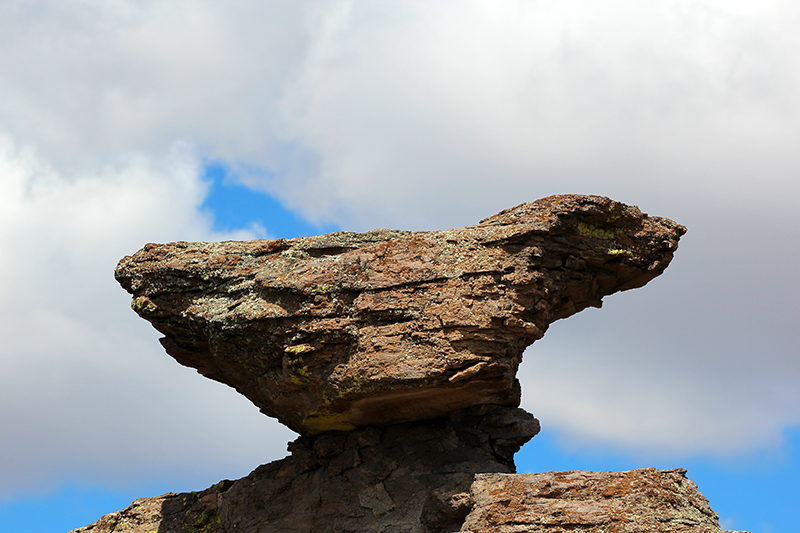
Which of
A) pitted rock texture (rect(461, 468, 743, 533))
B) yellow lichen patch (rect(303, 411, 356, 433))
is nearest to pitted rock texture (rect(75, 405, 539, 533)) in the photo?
yellow lichen patch (rect(303, 411, 356, 433))

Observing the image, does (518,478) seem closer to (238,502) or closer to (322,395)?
(322,395)

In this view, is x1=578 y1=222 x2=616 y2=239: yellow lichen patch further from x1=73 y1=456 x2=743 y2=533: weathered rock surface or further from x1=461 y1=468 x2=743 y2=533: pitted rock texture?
x1=461 y1=468 x2=743 y2=533: pitted rock texture

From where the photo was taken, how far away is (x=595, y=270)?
17.3 m

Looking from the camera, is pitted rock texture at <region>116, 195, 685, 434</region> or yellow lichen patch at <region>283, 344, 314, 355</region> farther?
yellow lichen patch at <region>283, 344, 314, 355</region>

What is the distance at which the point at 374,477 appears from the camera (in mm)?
17016

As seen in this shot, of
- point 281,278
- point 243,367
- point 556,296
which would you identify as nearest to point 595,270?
point 556,296

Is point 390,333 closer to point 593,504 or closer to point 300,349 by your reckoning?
point 300,349

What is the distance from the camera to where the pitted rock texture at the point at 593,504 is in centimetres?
1310

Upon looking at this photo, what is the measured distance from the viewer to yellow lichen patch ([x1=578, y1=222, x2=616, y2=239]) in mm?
16812

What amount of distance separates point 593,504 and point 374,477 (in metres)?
5.07

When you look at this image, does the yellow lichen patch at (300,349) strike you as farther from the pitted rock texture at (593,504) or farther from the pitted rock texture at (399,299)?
the pitted rock texture at (593,504)

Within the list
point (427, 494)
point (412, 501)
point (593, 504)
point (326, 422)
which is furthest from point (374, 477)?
point (593, 504)

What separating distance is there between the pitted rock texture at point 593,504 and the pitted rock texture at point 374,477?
150cm

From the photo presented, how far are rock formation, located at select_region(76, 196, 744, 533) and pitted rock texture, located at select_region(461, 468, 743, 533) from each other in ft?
1.39
